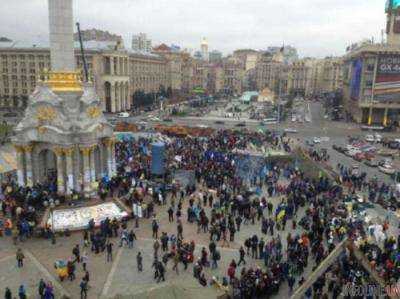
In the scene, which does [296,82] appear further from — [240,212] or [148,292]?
[148,292]

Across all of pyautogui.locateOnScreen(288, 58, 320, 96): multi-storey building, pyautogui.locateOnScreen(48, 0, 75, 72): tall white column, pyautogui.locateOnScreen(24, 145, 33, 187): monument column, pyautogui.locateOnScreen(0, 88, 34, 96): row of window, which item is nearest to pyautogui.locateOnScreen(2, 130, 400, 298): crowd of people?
pyautogui.locateOnScreen(24, 145, 33, 187): monument column

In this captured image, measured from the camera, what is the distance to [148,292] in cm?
1404

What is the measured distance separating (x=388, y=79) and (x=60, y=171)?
2312 inches

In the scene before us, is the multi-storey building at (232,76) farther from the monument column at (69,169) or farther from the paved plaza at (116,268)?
the paved plaza at (116,268)

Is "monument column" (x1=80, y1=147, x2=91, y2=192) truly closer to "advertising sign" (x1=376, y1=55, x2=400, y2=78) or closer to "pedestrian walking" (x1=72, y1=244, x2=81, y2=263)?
"pedestrian walking" (x1=72, y1=244, x2=81, y2=263)

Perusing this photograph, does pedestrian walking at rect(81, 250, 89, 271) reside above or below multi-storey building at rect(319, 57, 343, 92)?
below

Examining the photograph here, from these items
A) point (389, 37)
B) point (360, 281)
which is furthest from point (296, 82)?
point (360, 281)

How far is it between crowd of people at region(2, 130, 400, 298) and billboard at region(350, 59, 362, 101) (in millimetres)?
42521

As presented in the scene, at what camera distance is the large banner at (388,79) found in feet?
226

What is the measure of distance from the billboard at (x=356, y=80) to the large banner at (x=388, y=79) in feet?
11.6

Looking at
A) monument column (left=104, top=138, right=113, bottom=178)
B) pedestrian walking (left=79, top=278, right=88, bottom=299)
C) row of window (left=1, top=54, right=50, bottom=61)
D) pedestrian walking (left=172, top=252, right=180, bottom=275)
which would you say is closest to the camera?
pedestrian walking (left=79, top=278, right=88, bottom=299)

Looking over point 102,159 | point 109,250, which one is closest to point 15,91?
point 102,159

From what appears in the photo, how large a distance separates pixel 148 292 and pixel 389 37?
7795cm

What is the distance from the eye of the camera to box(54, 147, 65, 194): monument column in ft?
89.1
